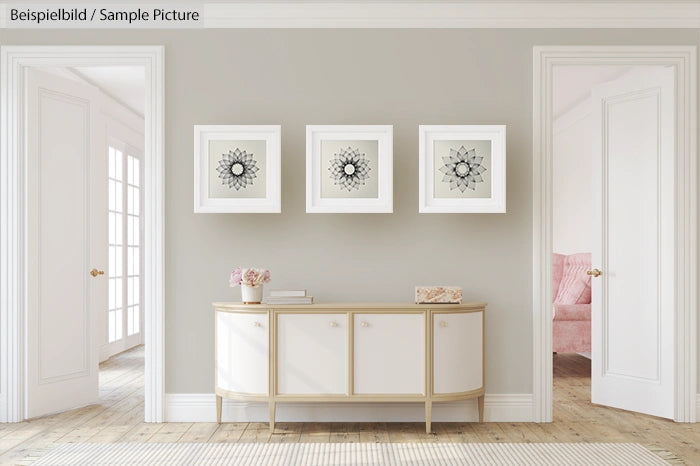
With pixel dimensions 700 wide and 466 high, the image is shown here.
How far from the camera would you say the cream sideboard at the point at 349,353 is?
399cm

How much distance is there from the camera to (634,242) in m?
4.63

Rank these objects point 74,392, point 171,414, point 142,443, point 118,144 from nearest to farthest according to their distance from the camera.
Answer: point 142,443, point 171,414, point 74,392, point 118,144

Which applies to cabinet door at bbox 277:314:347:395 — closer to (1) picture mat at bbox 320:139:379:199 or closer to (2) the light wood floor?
(2) the light wood floor

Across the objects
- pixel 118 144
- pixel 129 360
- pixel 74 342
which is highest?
pixel 118 144

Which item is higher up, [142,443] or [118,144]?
[118,144]

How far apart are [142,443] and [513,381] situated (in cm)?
227

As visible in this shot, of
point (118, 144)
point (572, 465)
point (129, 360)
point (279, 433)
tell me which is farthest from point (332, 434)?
point (118, 144)

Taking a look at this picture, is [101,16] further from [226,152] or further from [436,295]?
[436,295]

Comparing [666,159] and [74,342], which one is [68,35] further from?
[666,159]

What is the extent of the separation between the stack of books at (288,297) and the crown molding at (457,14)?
1.70 m

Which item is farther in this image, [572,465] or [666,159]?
[666,159]

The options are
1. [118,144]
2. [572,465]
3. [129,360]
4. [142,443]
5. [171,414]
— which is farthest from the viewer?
[118,144]

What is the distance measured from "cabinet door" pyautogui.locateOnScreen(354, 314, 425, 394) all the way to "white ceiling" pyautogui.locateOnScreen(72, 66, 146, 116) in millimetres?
3140

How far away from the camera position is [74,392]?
4762 millimetres
